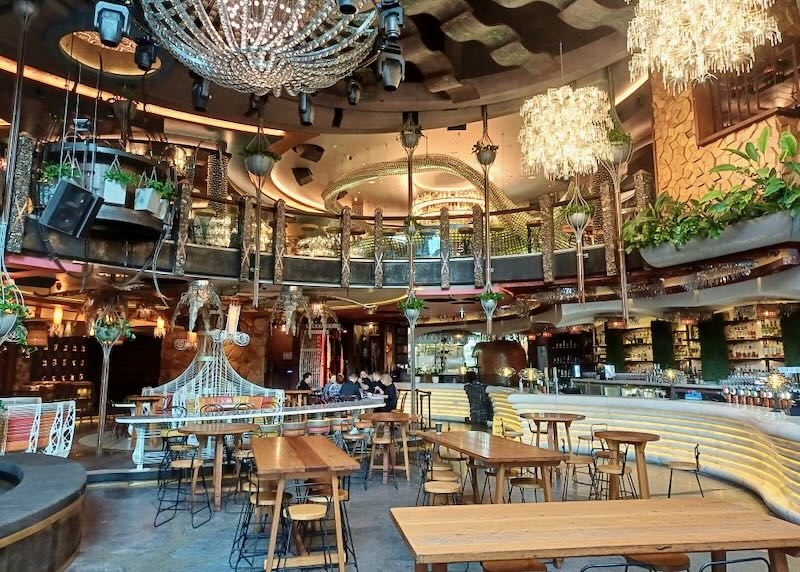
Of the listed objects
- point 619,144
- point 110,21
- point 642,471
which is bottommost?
point 642,471

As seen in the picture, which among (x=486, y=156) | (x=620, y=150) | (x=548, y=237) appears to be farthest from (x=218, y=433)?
(x=548, y=237)

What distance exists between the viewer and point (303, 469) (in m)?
3.66

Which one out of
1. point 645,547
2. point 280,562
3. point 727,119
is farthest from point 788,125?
point 280,562

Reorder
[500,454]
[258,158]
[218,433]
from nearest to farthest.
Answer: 1. [500,454]
2. [218,433]
3. [258,158]

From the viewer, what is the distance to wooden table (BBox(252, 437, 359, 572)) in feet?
12.0

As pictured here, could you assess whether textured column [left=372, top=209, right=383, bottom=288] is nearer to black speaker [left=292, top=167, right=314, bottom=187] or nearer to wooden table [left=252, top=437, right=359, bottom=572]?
black speaker [left=292, top=167, right=314, bottom=187]

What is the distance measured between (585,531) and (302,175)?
45.3ft

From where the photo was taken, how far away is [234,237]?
979 centimetres

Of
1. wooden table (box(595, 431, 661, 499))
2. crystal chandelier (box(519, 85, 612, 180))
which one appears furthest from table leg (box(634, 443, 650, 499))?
crystal chandelier (box(519, 85, 612, 180))

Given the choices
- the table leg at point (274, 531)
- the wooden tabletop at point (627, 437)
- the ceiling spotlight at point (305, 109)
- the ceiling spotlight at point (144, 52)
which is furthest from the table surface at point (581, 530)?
the ceiling spotlight at point (305, 109)

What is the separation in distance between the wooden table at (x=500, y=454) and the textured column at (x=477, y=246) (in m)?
5.57

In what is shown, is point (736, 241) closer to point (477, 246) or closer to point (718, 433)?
point (718, 433)

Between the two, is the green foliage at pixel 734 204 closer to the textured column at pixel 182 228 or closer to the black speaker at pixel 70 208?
the textured column at pixel 182 228

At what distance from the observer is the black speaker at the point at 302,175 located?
1477 centimetres
